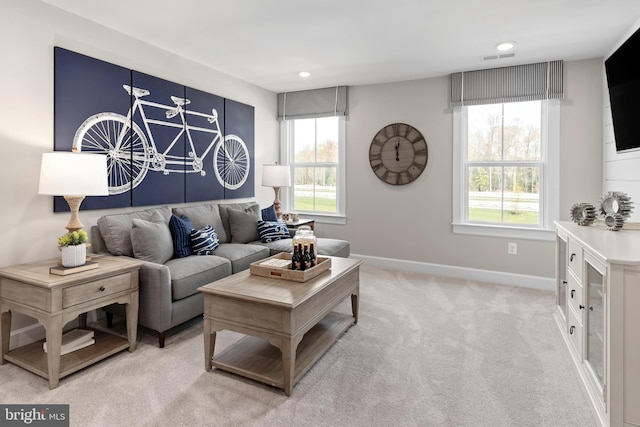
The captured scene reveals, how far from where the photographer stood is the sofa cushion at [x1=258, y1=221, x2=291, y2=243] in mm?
4074

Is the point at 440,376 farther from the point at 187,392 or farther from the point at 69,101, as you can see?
the point at 69,101

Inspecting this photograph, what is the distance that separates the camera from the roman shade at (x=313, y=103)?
195 inches

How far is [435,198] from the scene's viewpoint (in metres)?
4.52

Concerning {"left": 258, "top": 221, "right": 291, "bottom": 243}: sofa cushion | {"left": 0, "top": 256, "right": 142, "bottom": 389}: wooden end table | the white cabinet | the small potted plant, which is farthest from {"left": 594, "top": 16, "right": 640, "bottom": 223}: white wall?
the small potted plant

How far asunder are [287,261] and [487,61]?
9.91ft

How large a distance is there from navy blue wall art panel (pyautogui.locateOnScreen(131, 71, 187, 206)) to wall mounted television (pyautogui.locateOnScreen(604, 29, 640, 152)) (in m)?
3.71

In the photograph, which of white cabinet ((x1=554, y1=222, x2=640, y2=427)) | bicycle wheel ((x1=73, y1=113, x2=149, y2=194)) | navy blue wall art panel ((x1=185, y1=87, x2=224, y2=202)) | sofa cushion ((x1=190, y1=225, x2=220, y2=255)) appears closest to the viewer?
white cabinet ((x1=554, y1=222, x2=640, y2=427))

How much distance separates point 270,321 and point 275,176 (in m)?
2.77

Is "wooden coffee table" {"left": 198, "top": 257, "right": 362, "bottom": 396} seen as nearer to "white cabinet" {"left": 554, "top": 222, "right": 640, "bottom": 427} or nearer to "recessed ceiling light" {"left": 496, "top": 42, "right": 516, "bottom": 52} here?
"white cabinet" {"left": 554, "top": 222, "right": 640, "bottom": 427}

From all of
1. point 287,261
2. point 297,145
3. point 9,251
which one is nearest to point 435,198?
point 297,145

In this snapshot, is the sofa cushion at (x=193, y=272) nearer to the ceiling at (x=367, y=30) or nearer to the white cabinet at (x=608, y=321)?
the ceiling at (x=367, y=30)

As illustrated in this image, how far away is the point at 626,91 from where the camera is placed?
260 cm

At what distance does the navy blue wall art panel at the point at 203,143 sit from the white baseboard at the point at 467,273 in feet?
6.96

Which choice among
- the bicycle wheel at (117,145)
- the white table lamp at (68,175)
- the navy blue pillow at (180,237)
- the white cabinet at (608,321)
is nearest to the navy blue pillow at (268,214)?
the navy blue pillow at (180,237)
